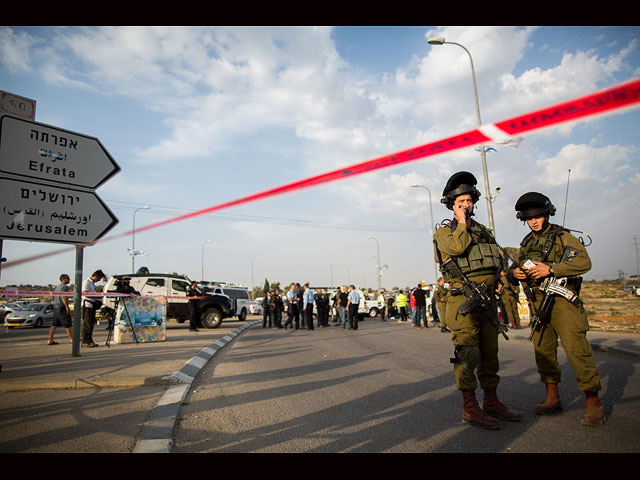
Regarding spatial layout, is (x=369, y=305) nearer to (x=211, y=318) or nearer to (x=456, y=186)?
(x=211, y=318)

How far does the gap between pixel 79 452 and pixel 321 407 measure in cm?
202

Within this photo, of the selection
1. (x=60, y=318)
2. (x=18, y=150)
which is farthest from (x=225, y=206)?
(x=60, y=318)

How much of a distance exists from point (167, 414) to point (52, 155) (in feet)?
12.4

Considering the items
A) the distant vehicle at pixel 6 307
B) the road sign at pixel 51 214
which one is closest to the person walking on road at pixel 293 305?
the road sign at pixel 51 214

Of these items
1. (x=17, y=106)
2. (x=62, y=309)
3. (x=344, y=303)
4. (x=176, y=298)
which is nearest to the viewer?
(x=17, y=106)

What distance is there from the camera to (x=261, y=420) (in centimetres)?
348

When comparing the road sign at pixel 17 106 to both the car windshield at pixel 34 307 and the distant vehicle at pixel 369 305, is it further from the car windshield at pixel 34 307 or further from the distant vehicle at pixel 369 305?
the distant vehicle at pixel 369 305

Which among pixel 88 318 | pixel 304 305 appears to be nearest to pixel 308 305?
pixel 304 305

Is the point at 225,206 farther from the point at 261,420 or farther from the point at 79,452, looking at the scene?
the point at 79,452

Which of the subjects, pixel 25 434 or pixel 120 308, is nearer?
pixel 25 434

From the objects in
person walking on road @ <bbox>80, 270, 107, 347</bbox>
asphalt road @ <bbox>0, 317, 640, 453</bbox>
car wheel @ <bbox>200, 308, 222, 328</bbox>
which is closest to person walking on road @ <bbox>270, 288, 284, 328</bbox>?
car wheel @ <bbox>200, 308, 222, 328</bbox>

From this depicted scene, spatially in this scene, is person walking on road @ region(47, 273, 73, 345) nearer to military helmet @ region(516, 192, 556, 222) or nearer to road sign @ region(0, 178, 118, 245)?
road sign @ region(0, 178, 118, 245)

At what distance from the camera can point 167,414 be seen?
358 centimetres

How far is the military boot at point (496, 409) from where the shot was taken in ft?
11.0
